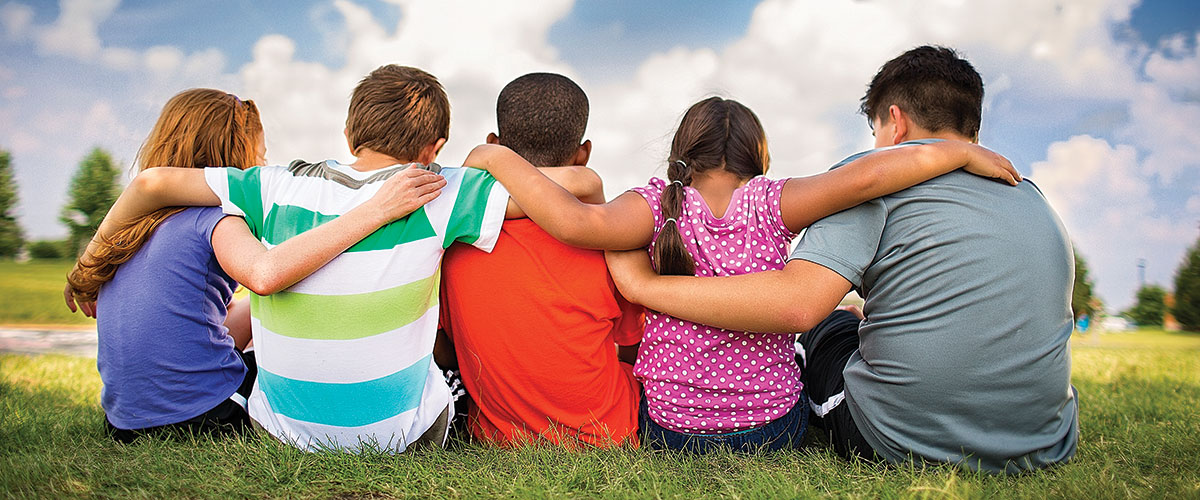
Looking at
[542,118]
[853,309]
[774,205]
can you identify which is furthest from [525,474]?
[853,309]

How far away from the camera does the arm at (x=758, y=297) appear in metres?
2.00

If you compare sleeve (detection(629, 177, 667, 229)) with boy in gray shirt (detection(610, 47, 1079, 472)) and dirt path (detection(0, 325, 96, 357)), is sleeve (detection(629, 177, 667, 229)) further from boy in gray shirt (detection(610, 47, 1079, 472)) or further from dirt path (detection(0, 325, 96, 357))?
dirt path (detection(0, 325, 96, 357))

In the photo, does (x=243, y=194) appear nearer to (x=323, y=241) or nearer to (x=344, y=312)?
(x=323, y=241)

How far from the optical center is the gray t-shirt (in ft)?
6.61

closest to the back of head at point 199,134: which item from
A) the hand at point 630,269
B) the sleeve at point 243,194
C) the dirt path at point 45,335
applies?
the sleeve at point 243,194

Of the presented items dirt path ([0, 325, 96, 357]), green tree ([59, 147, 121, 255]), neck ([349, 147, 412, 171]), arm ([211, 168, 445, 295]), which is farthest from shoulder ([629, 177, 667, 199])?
green tree ([59, 147, 121, 255])

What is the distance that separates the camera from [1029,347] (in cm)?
202

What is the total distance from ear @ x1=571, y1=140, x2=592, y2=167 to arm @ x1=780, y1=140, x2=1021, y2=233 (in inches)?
31.6

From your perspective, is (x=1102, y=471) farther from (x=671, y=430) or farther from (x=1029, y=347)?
(x=671, y=430)

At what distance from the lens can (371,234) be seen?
2.12m

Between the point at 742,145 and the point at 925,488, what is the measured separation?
3.67 ft

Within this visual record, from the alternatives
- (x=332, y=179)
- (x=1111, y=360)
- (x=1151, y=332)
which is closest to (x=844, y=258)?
(x=332, y=179)

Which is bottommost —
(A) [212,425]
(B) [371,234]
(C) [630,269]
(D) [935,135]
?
(A) [212,425]

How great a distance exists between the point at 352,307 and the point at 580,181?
81 cm
